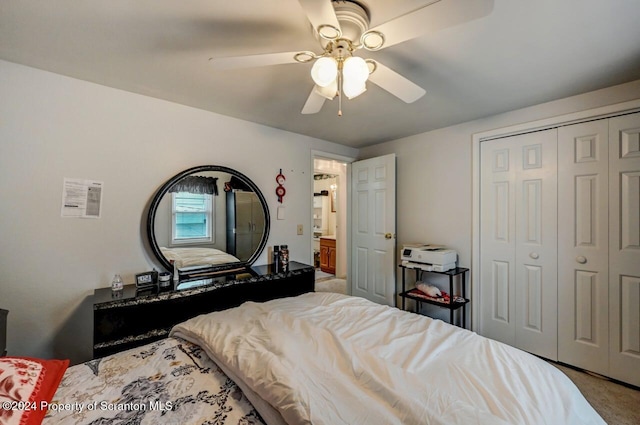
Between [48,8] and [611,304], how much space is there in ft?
13.1

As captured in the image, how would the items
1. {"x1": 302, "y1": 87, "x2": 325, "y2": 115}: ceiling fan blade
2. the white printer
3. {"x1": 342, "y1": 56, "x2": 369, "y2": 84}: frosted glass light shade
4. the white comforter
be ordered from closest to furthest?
the white comforter → {"x1": 342, "y1": 56, "x2": 369, "y2": 84}: frosted glass light shade → {"x1": 302, "y1": 87, "x2": 325, "y2": 115}: ceiling fan blade → the white printer

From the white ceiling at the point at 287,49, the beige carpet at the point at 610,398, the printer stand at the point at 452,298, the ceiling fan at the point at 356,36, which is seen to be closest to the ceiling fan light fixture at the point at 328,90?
the ceiling fan at the point at 356,36

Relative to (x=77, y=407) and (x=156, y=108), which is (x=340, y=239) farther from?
(x=77, y=407)

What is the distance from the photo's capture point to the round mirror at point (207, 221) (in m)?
2.27

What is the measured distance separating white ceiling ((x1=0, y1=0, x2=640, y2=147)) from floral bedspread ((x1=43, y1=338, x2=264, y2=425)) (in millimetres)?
1625

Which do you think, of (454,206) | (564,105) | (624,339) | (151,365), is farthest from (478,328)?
(151,365)

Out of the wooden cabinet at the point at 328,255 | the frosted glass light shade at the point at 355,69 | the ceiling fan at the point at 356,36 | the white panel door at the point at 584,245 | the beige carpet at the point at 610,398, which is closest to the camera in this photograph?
the ceiling fan at the point at 356,36

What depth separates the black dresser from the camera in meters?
1.75

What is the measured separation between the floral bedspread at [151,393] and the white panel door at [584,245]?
8.81 ft

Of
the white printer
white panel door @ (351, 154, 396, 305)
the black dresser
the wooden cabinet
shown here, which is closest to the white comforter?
the black dresser

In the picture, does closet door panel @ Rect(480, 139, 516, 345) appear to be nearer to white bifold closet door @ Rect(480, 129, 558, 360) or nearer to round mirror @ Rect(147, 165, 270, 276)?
white bifold closet door @ Rect(480, 129, 558, 360)

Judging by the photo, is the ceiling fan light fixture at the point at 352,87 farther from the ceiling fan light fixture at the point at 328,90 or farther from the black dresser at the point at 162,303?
the black dresser at the point at 162,303

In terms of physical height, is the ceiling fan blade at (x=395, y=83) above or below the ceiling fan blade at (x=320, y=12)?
below

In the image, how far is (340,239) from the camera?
5434 mm
